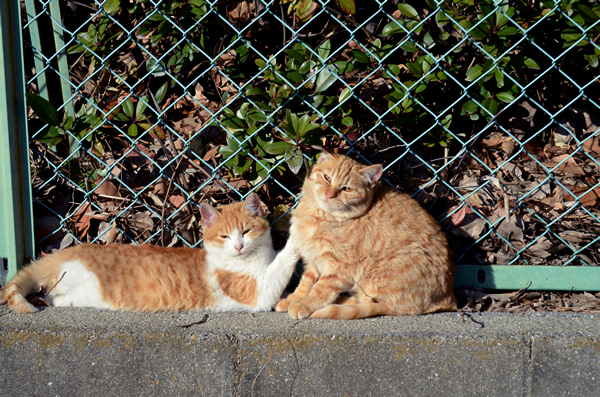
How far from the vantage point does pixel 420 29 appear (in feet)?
8.19

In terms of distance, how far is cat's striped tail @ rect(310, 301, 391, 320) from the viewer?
223cm

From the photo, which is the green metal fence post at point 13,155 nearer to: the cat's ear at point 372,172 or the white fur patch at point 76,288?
the white fur patch at point 76,288

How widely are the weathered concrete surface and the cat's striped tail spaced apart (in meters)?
0.07

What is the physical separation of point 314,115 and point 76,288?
1525mm

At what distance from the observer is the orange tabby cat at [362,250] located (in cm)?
232

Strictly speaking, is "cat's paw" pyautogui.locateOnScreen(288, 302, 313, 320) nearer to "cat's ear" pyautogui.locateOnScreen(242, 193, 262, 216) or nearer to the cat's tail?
"cat's ear" pyautogui.locateOnScreen(242, 193, 262, 216)

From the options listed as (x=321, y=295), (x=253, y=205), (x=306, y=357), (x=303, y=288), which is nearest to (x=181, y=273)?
(x=253, y=205)

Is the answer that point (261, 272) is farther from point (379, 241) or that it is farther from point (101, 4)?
point (101, 4)

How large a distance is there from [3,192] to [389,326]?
1962mm

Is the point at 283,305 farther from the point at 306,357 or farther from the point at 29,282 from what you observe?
the point at 29,282

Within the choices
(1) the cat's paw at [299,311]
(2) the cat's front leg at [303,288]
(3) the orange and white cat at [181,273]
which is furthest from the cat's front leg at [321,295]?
(3) the orange and white cat at [181,273]

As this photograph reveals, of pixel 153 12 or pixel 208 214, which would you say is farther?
pixel 208 214

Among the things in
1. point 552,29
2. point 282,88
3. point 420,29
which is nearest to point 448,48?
point 420,29

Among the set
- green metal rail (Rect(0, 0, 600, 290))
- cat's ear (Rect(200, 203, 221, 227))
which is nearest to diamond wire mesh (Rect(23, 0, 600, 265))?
green metal rail (Rect(0, 0, 600, 290))
